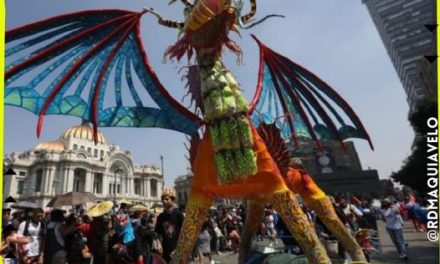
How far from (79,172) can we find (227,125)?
5833cm

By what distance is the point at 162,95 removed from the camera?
346 centimetres

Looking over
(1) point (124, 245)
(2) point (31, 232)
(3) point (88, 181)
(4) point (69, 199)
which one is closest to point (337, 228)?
(1) point (124, 245)

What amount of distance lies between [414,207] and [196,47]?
32.2 feet

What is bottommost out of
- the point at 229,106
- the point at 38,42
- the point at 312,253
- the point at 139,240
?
the point at 312,253

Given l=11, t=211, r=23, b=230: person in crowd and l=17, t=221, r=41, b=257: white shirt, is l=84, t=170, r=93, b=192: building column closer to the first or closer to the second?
l=11, t=211, r=23, b=230: person in crowd

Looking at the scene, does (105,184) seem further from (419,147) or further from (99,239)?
(99,239)

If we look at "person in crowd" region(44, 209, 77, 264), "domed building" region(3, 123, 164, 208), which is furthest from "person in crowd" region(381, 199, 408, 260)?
"domed building" region(3, 123, 164, 208)

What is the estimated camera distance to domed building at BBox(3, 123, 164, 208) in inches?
2072

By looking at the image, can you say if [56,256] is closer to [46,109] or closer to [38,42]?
[46,109]

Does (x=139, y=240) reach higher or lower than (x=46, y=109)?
lower

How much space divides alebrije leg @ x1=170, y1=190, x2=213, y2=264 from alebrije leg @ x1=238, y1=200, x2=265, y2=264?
0.77 m

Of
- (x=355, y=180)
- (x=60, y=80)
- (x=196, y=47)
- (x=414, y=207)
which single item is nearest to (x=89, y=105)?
(x=60, y=80)

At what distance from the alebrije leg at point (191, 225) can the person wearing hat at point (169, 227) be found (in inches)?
71.0

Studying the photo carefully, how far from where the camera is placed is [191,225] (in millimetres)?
2922
